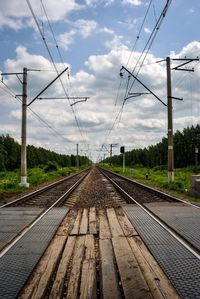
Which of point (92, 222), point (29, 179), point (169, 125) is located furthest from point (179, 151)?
point (92, 222)

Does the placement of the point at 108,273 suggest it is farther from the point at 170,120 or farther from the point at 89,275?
the point at 170,120

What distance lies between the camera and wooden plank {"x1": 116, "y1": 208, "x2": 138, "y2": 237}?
754cm

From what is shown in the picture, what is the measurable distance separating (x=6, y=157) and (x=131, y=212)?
104 meters

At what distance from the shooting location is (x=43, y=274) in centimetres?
483

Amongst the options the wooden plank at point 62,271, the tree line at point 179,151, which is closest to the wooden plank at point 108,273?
the wooden plank at point 62,271

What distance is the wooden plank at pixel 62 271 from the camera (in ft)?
13.7

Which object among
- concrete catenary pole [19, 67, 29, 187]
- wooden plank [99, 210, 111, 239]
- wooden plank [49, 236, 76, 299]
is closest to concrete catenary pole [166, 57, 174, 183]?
concrete catenary pole [19, 67, 29, 187]

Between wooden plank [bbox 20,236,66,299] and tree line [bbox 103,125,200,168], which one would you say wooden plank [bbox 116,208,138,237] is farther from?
tree line [bbox 103,125,200,168]

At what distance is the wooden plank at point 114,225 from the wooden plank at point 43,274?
4.27ft

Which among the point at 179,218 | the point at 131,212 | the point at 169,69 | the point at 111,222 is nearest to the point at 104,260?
the point at 111,222

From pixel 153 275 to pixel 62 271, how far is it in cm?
120

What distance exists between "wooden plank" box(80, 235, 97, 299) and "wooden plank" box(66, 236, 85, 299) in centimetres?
6

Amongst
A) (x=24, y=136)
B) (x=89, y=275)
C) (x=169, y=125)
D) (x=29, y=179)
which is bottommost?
(x=89, y=275)

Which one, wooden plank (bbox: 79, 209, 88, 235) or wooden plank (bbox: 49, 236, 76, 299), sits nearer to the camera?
wooden plank (bbox: 49, 236, 76, 299)
